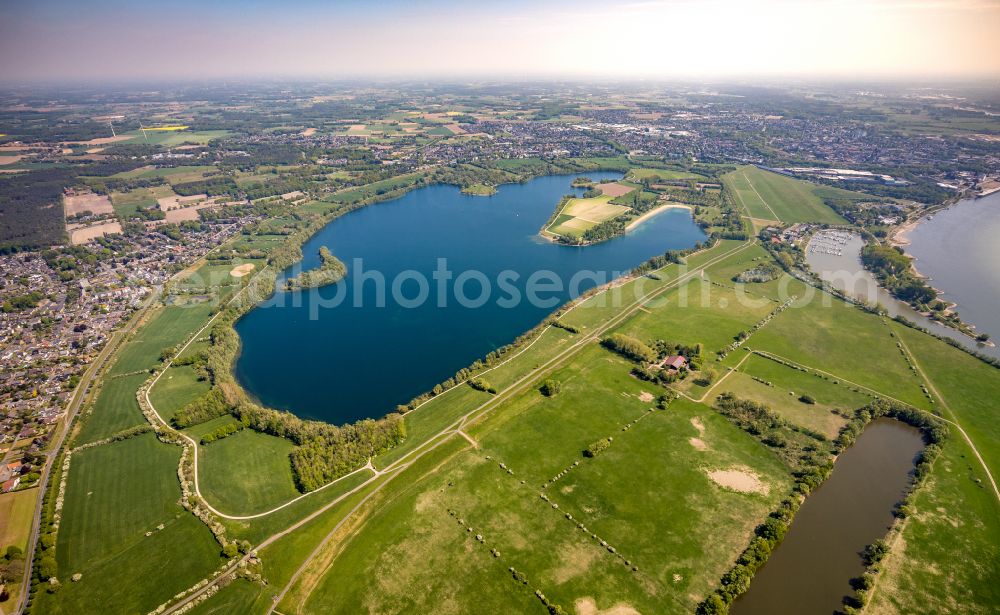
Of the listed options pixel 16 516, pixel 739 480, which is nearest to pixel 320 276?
pixel 16 516

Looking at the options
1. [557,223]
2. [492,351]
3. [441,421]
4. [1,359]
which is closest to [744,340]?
[492,351]

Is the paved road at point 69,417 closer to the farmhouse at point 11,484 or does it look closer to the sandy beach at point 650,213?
the farmhouse at point 11,484

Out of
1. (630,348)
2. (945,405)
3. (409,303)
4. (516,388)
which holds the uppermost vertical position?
(409,303)

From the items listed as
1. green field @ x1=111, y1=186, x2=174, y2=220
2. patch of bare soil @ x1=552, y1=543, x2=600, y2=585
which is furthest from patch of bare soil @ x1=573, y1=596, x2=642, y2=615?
green field @ x1=111, y1=186, x2=174, y2=220

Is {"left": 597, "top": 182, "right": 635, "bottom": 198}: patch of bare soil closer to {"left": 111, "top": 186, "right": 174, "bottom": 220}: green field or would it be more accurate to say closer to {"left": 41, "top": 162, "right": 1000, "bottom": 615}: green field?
{"left": 41, "top": 162, "right": 1000, "bottom": 615}: green field

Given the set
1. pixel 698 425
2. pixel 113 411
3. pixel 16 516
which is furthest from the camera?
pixel 113 411

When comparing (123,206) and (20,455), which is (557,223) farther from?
(123,206)

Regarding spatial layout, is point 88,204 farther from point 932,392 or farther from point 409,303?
point 932,392
